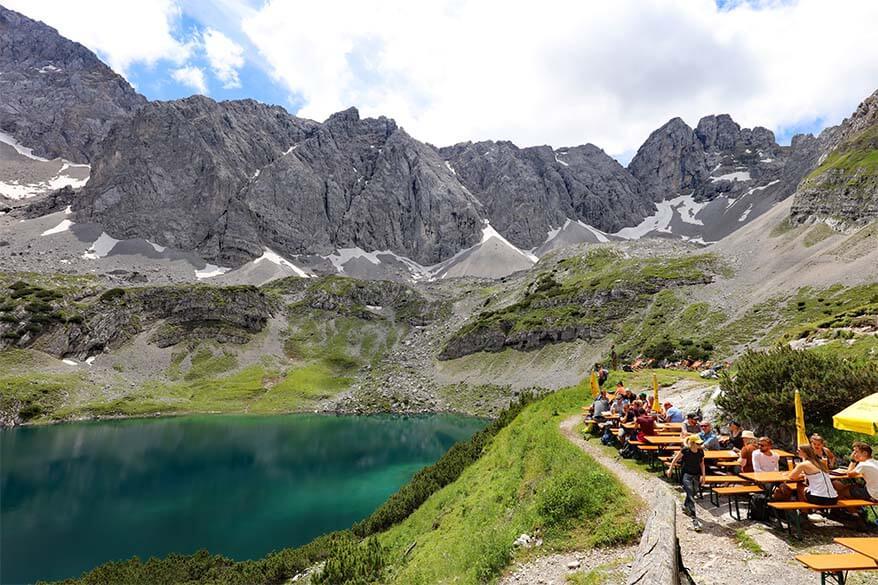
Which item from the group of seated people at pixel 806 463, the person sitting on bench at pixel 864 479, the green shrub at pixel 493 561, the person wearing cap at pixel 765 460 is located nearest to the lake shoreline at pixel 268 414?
the group of seated people at pixel 806 463

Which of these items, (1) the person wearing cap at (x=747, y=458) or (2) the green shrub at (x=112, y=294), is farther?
(2) the green shrub at (x=112, y=294)

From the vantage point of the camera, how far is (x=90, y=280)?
156 meters

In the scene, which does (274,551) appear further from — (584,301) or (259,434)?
(584,301)

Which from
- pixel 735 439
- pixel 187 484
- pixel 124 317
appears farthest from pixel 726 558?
pixel 124 317

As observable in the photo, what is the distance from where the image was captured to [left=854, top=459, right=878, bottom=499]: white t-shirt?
9.94 meters

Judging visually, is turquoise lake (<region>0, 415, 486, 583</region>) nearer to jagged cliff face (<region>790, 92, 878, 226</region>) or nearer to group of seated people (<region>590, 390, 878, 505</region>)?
group of seated people (<region>590, 390, 878, 505</region>)

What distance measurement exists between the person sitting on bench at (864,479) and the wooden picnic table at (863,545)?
3759 mm

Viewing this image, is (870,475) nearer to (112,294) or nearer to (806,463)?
(806,463)

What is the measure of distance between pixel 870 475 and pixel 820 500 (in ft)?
3.88

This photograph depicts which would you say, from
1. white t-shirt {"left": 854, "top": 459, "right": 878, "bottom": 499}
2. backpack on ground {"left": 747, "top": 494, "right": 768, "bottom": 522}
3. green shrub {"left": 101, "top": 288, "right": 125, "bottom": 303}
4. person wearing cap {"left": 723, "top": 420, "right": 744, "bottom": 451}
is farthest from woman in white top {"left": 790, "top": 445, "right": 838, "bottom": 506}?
green shrub {"left": 101, "top": 288, "right": 125, "bottom": 303}

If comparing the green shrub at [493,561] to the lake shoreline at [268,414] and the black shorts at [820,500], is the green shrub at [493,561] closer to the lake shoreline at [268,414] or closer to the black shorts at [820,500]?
the black shorts at [820,500]

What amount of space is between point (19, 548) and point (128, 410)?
74.7 m

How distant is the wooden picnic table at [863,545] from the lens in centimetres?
681

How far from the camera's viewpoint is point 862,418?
10383 mm
